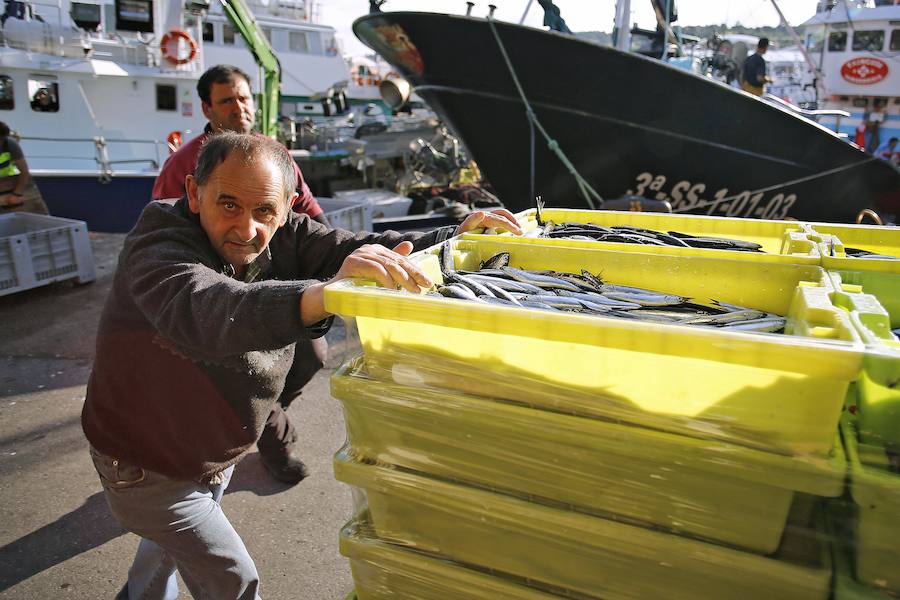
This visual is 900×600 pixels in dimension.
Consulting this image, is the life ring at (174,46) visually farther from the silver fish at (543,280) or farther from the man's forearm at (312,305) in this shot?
the man's forearm at (312,305)

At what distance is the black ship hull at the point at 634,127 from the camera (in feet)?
23.9

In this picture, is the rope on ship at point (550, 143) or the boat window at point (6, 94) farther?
the boat window at point (6, 94)

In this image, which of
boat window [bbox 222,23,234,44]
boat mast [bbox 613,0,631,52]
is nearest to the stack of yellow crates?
boat mast [bbox 613,0,631,52]

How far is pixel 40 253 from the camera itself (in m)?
6.71

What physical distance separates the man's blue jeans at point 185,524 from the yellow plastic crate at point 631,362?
3.08 ft

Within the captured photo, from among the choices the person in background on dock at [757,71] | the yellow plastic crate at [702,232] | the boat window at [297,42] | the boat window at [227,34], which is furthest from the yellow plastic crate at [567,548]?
the boat window at [297,42]

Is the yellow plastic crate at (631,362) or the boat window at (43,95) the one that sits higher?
the boat window at (43,95)

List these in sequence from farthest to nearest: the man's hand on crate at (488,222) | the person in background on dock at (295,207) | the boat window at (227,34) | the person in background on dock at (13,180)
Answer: the boat window at (227,34), the person in background on dock at (13,180), the person in background on dock at (295,207), the man's hand on crate at (488,222)

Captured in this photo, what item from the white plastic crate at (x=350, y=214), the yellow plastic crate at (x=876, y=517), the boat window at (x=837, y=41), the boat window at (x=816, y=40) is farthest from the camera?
the boat window at (x=816, y=40)

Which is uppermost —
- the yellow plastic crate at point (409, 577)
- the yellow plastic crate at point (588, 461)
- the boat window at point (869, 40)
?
the boat window at point (869, 40)

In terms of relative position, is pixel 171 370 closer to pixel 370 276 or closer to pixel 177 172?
pixel 370 276

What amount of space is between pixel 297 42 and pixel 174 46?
54.4 feet

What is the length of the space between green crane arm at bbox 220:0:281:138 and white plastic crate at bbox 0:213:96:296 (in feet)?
11.4

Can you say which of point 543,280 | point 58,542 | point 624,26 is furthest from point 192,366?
point 624,26
